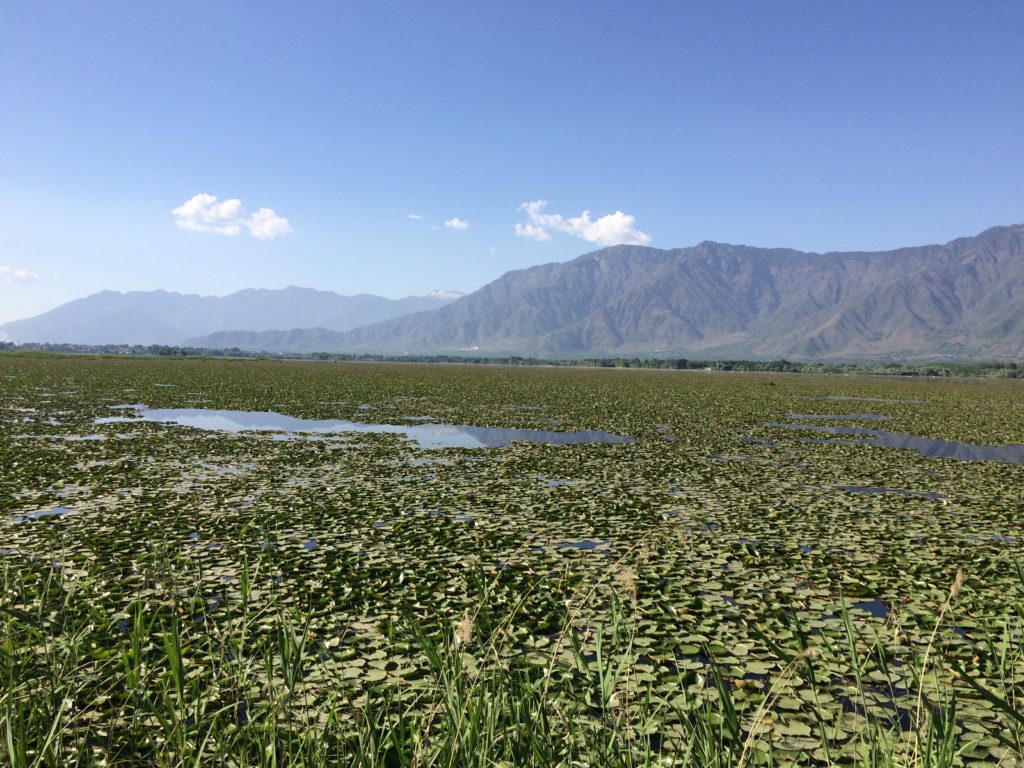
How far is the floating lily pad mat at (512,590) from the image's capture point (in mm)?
5020

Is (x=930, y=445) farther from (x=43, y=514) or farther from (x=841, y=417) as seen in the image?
(x=43, y=514)

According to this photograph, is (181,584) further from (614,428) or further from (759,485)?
(614,428)

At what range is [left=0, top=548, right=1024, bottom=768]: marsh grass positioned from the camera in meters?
4.25

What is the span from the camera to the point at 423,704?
19.6ft

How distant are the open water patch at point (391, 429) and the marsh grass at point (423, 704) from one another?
1570 centimetres

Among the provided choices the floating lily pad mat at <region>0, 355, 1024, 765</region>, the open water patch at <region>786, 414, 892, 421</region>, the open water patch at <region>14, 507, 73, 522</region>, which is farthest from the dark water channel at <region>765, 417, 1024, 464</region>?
the open water patch at <region>14, 507, 73, 522</region>

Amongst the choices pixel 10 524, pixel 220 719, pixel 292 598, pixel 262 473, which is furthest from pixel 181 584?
pixel 262 473

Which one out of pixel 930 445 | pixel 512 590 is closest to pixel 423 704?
pixel 512 590

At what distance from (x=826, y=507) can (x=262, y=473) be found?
1439cm

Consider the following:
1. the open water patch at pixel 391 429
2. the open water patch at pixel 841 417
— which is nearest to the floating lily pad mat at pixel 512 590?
the open water patch at pixel 391 429

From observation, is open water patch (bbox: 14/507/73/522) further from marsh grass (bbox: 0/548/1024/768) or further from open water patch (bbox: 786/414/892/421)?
open water patch (bbox: 786/414/892/421)

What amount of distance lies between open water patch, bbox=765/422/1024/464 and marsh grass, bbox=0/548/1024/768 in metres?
19.0

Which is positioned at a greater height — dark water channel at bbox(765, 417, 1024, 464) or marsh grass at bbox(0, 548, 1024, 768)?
marsh grass at bbox(0, 548, 1024, 768)

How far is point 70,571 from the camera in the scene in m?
9.10
